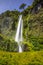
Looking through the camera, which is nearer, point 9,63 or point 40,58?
point 9,63

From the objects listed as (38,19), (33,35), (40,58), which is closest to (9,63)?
(40,58)

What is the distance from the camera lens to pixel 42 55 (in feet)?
142

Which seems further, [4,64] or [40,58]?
[40,58]

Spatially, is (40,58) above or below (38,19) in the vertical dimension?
below

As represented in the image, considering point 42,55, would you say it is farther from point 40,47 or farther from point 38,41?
point 38,41

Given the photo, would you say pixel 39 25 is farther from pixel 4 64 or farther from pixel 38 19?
pixel 4 64

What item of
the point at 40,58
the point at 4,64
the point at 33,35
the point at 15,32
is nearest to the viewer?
the point at 4,64

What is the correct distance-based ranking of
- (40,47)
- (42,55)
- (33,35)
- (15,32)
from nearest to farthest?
(42,55) < (40,47) < (33,35) < (15,32)

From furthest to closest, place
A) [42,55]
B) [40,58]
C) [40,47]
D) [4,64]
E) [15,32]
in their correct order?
[15,32] → [40,47] → [42,55] → [40,58] → [4,64]

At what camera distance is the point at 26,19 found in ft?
287

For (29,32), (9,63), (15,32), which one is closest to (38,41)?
(29,32)

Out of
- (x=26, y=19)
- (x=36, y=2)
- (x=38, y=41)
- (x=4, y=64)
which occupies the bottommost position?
(x=4, y=64)

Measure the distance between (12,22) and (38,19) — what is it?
1353 centimetres

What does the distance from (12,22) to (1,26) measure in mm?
5168
